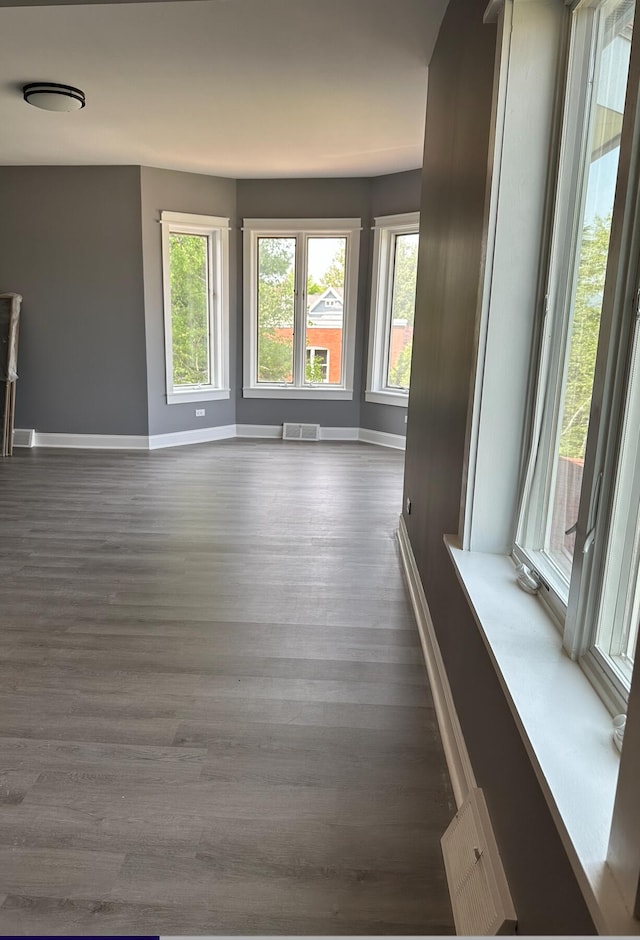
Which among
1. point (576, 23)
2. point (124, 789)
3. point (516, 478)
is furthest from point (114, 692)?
point (576, 23)

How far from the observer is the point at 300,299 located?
714 centimetres

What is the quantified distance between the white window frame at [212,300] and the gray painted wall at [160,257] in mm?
53

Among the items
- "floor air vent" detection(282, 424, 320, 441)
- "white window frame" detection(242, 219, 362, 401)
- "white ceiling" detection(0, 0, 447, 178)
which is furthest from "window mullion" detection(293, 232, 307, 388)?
"white ceiling" detection(0, 0, 447, 178)

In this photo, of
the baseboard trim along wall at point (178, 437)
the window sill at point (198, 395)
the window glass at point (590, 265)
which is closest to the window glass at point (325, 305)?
the baseboard trim along wall at point (178, 437)

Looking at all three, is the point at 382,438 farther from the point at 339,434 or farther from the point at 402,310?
the point at 402,310

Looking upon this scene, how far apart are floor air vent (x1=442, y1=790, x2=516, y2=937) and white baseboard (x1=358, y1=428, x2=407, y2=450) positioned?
212 inches

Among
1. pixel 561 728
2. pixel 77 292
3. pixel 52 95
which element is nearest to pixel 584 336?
pixel 561 728

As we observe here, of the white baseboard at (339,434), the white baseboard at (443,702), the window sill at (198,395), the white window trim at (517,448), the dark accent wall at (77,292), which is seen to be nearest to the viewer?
the white window trim at (517,448)

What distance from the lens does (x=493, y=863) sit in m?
1.42

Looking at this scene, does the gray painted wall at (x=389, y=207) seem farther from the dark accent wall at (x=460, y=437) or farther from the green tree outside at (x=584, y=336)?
the green tree outside at (x=584, y=336)

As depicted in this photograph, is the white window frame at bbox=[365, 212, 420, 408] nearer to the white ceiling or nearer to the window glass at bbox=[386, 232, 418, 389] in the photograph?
the window glass at bbox=[386, 232, 418, 389]

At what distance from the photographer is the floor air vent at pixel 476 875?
1320mm

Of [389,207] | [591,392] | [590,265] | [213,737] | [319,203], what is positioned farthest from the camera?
[319,203]

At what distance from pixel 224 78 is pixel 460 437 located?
305 cm
